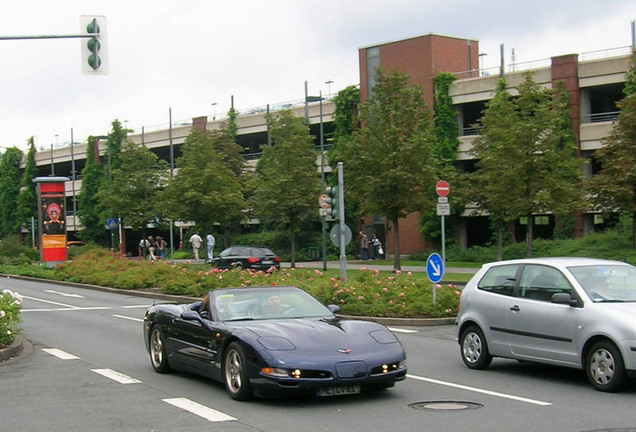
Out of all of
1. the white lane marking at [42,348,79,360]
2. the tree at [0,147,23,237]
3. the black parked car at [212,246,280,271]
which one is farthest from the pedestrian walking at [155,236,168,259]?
the white lane marking at [42,348,79,360]

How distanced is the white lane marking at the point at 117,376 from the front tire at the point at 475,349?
4.42 metres

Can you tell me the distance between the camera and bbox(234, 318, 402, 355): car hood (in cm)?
898

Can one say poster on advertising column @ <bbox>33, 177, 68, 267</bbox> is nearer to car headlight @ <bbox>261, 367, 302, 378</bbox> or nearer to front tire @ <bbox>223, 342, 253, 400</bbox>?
front tire @ <bbox>223, 342, 253, 400</bbox>

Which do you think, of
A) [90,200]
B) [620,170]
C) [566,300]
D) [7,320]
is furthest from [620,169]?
[90,200]

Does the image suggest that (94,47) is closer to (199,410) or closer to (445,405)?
(199,410)

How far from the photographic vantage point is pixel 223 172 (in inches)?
1934

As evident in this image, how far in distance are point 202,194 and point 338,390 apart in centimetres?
3919

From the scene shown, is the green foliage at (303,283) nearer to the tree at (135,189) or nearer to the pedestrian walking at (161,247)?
the pedestrian walking at (161,247)

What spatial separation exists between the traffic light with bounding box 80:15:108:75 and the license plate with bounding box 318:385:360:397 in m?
9.05

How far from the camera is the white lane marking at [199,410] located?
27.7ft

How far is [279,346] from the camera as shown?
353 inches

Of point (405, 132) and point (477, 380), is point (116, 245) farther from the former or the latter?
point (477, 380)

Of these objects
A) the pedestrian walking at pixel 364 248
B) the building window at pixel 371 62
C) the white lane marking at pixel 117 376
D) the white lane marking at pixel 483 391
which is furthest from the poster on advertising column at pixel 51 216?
the white lane marking at pixel 483 391

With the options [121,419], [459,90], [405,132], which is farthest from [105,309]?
[459,90]
